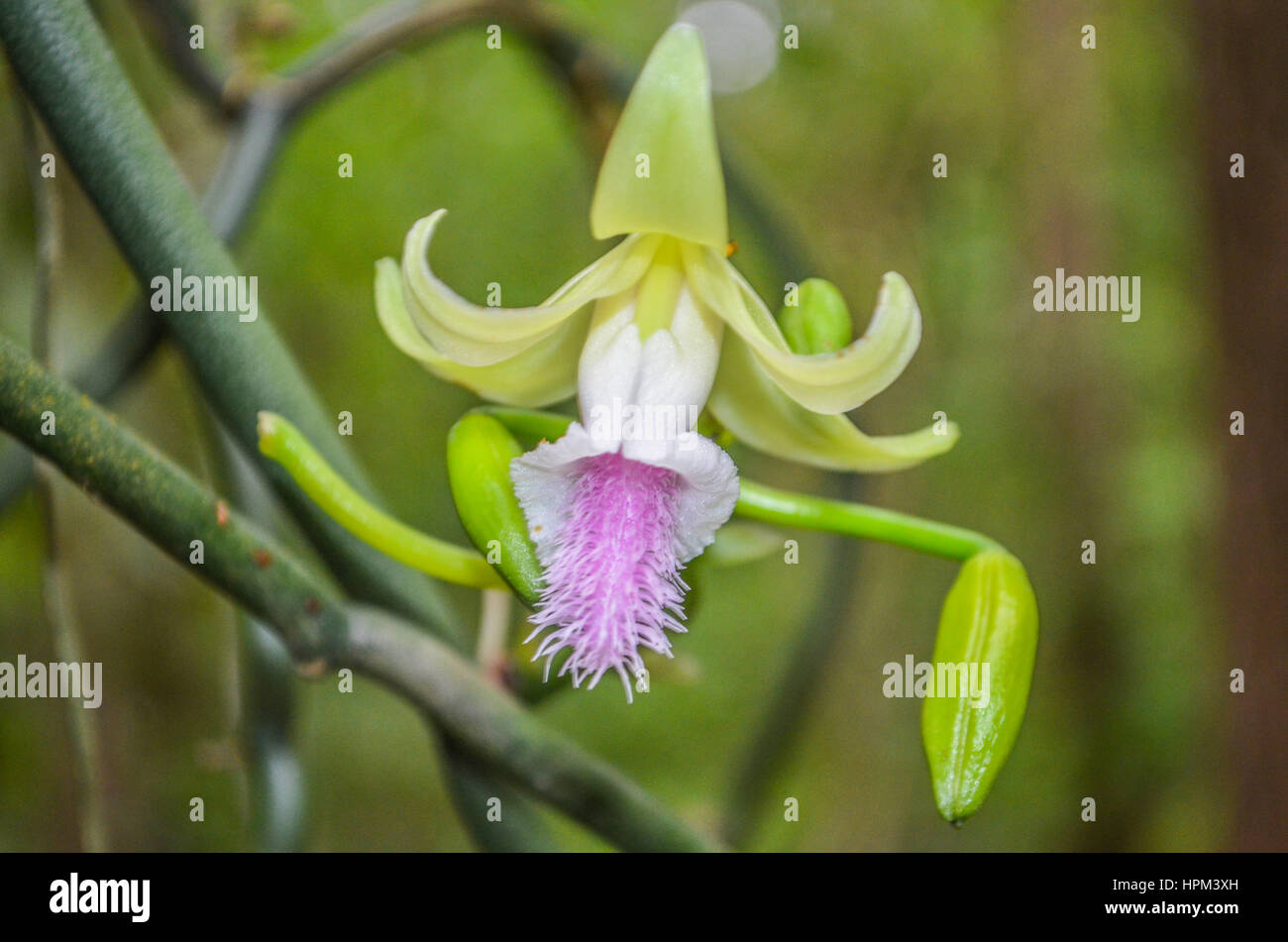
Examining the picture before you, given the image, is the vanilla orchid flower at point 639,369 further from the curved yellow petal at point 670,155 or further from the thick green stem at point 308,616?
the thick green stem at point 308,616

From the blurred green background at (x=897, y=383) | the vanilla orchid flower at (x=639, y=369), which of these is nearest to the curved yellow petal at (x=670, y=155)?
the vanilla orchid flower at (x=639, y=369)

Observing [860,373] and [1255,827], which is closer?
[860,373]

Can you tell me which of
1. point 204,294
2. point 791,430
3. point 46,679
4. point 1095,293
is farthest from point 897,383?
point 204,294

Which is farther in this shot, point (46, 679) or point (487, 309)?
point (46, 679)

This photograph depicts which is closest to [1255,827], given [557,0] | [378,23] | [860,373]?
[860,373]
